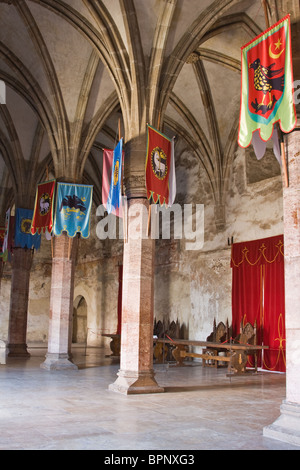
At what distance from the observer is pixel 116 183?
9555 mm

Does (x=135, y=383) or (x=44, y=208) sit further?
(x=44, y=208)

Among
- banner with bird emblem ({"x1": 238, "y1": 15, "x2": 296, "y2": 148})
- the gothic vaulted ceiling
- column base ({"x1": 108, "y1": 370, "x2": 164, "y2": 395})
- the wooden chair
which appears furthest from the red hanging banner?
the wooden chair

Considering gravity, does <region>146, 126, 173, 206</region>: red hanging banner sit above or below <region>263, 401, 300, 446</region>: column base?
above

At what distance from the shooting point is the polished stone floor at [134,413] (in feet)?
16.6

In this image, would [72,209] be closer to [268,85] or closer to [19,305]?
[19,305]

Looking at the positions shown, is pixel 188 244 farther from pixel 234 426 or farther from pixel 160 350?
pixel 234 426

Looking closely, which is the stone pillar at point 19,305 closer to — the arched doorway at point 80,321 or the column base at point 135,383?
the column base at point 135,383

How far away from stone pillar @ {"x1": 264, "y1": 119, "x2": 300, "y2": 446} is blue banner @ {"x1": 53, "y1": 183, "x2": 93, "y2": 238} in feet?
23.3

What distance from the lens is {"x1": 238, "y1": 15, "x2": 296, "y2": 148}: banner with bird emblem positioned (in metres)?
5.86

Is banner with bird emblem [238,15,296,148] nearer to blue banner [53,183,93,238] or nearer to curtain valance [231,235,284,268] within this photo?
blue banner [53,183,93,238]

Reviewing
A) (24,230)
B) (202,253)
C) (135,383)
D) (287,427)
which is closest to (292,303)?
(287,427)

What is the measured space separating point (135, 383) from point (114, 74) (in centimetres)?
627

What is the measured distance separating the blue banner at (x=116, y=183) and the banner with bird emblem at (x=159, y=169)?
60cm

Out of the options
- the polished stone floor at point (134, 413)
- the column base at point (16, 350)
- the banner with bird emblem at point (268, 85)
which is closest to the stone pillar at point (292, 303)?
the polished stone floor at point (134, 413)
